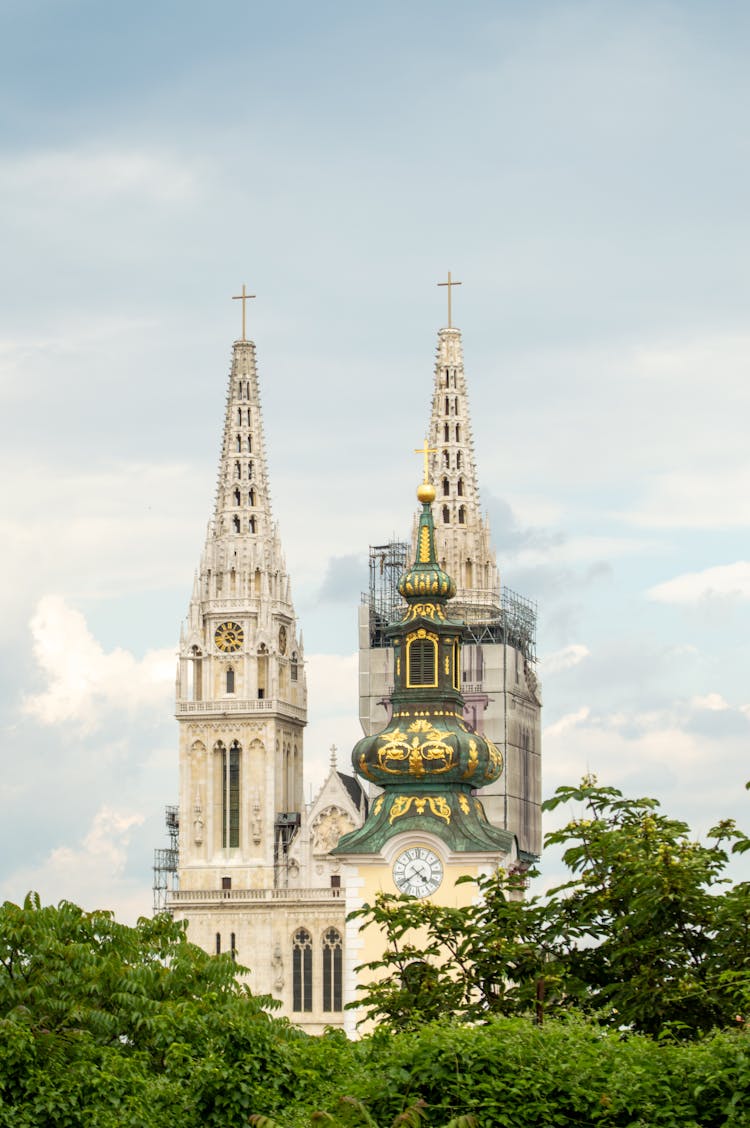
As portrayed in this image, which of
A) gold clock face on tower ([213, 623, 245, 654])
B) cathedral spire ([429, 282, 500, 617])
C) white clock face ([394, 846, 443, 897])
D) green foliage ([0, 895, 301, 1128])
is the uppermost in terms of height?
cathedral spire ([429, 282, 500, 617])

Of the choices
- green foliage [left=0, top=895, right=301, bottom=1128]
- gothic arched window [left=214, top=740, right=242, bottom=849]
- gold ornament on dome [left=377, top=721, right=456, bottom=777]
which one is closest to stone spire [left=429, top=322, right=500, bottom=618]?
gothic arched window [left=214, top=740, right=242, bottom=849]

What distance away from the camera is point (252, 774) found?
118500 mm

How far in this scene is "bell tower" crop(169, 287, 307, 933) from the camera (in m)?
117

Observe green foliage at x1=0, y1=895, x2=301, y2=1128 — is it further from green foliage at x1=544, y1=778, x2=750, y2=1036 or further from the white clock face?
the white clock face

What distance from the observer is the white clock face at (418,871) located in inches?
2931

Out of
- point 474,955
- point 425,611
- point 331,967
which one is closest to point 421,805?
point 425,611

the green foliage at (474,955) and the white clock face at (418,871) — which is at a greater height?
the white clock face at (418,871)

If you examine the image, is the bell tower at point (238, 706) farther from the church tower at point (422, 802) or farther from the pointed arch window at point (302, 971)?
the church tower at point (422, 802)

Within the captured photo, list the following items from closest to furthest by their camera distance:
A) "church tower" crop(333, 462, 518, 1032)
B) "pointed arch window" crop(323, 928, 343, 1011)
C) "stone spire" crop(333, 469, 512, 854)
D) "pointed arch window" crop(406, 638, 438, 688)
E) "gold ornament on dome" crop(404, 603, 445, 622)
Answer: "church tower" crop(333, 462, 518, 1032) < "stone spire" crop(333, 469, 512, 854) < "pointed arch window" crop(406, 638, 438, 688) < "gold ornament on dome" crop(404, 603, 445, 622) < "pointed arch window" crop(323, 928, 343, 1011)

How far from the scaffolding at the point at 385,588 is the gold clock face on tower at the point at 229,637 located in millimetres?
6276

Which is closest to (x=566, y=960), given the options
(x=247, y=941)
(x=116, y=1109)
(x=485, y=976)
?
(x=485, y=976)

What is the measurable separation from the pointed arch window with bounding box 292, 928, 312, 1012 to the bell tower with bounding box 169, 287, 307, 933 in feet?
8.21

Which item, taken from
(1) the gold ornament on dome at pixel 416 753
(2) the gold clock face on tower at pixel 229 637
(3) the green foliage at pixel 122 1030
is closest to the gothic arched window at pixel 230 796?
(2) the gold clock face on tower at pixel 229 637

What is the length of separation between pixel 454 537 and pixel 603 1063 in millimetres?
90225
